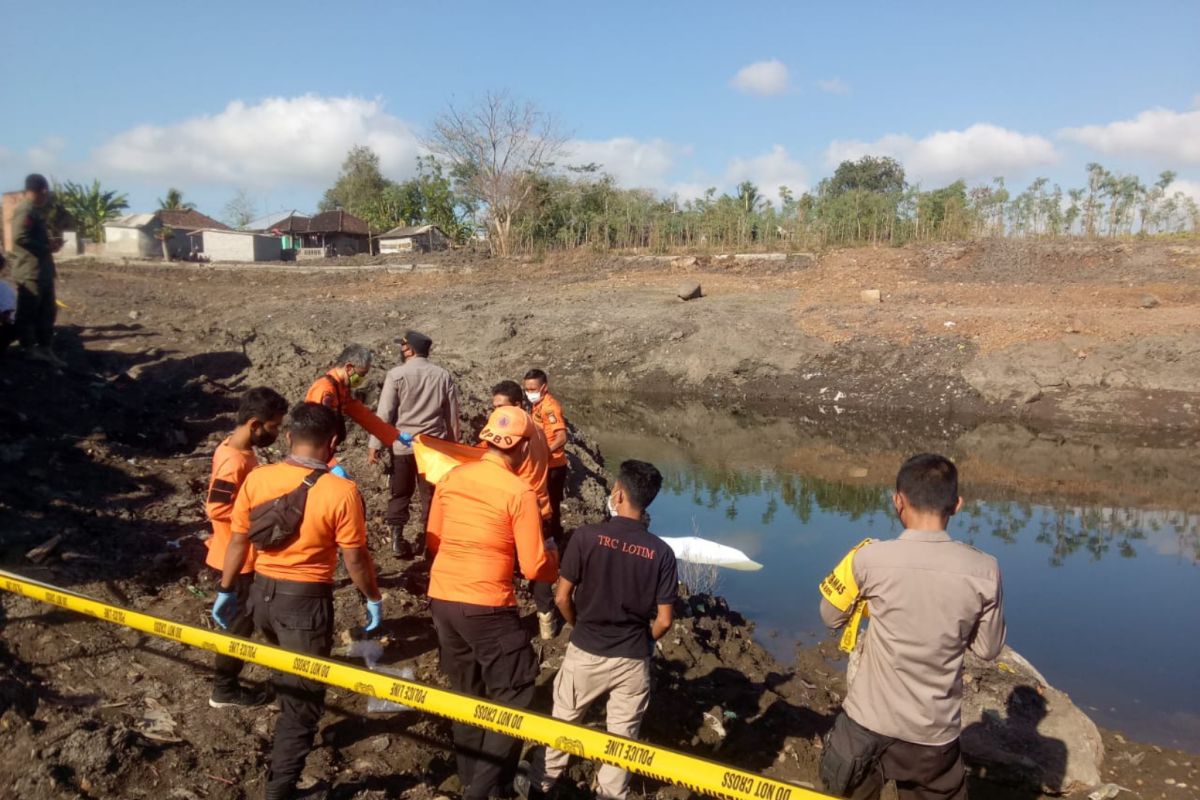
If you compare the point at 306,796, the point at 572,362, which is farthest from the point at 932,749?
A: the point at 572,362

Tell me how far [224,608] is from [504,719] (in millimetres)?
2208

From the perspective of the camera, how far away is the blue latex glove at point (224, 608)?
15.0 ft

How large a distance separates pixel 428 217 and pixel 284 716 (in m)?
47.6

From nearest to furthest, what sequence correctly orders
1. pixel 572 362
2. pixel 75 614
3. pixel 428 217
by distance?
pixel 75 614 → pixel 572 362 → pixel 428 217

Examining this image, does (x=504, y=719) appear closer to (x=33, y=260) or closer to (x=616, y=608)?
(x=616, y=608)

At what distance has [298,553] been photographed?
12.5 feet

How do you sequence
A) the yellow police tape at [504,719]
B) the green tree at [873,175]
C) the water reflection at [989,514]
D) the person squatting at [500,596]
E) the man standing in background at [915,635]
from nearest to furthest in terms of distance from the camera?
the yellow police tape at [504,719] → the man standing in background at [915,635] → the person squatting at [500,596] → the water reflection at [989,514] → the green tree at [873,175]

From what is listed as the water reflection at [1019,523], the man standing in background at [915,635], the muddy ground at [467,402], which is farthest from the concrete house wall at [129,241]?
the man standing in background at [915,635]

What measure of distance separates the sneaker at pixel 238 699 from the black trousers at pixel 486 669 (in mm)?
1374

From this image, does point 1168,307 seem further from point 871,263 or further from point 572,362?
point 572,362

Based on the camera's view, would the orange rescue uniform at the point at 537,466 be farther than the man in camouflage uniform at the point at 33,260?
No

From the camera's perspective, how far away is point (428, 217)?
161 ft

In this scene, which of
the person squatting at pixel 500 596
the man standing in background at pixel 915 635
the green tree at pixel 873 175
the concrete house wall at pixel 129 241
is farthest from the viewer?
the green tree at pixel 873 175

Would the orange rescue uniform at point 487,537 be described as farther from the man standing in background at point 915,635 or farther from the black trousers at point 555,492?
the black trousers at point 555,492
